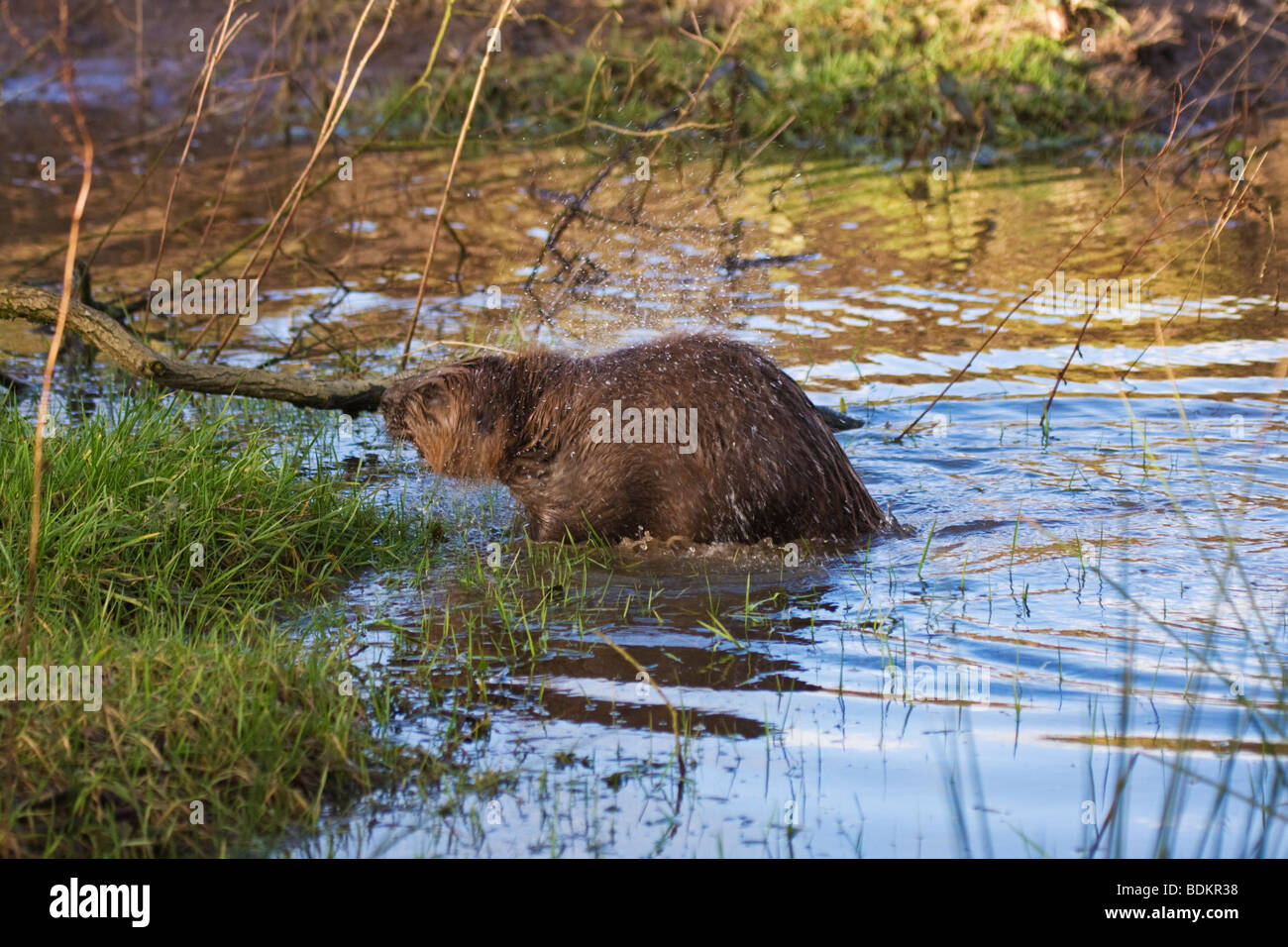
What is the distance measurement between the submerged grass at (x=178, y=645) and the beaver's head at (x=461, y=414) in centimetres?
36

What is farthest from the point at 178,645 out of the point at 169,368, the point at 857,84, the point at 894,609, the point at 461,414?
the point at 857,84

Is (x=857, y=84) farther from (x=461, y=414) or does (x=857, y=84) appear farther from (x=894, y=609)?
(x=894, y=609)

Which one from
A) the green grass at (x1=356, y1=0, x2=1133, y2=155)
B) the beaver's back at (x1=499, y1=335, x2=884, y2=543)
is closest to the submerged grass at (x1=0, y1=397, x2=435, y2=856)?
the beaver's back at (x1=499, y1=335, x2=884, y2=543)

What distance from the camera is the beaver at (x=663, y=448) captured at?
5.20 metres

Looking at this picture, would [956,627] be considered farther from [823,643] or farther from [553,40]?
[553,40]

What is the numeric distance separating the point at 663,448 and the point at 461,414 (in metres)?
0.91

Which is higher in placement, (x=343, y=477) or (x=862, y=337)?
(x=862, y=337)

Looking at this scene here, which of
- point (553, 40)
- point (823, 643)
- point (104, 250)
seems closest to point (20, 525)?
point (823, 643)

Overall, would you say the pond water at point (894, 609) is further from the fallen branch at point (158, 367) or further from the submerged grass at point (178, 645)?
the fallen branch at point (158, 367)

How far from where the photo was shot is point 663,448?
524cm

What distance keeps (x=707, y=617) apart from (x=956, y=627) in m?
0.81

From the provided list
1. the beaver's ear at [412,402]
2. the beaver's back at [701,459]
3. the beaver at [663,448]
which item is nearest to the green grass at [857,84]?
the beaver's ear at [412,402]

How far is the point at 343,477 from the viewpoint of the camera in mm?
6023
